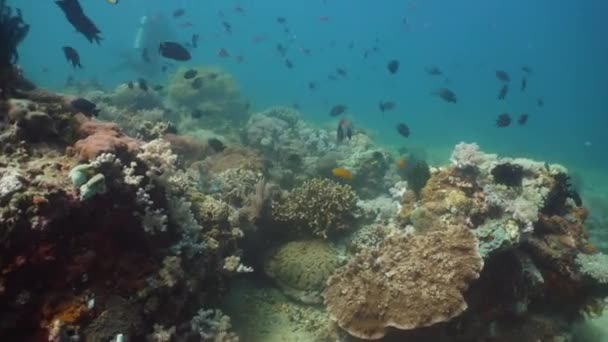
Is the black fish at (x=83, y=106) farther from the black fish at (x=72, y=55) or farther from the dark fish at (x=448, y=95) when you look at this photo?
the dark fish at (x=448, y=95)

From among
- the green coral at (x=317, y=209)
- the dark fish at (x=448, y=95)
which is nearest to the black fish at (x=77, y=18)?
the green coral at (x=317, y=209)

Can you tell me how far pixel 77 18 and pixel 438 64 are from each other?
462ft

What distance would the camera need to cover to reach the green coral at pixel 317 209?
864cm

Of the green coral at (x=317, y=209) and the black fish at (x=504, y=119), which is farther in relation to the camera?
the black fish at (x=504, y=119)

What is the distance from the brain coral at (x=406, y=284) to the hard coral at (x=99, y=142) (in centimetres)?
351

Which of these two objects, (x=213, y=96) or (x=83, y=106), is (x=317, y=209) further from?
(x=213, y=96)

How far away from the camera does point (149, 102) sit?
20.3 meters

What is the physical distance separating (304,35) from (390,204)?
620 feet

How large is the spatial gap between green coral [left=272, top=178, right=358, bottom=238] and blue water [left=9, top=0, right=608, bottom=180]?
22.5 meters

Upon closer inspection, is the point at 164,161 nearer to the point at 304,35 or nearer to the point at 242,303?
the point at 242,303

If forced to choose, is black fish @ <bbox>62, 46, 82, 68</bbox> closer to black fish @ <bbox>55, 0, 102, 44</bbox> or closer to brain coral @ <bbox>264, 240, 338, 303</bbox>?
black fish @ <bbox>55, 0, 102, 44</bbox>

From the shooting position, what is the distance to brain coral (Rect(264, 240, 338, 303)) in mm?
7688

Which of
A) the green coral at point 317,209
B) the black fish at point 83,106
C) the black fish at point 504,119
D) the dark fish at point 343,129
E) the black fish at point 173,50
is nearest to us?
the black fish at point 83,106

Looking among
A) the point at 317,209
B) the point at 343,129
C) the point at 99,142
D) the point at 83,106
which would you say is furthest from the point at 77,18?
the point at 343,129
